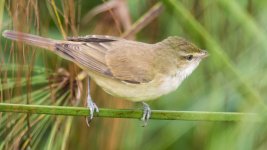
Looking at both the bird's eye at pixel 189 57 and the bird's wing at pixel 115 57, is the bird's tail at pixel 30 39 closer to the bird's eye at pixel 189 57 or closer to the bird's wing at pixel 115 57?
the bird's wing at pixel 115 57

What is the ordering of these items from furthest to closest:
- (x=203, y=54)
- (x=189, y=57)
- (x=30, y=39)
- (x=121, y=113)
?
(x=189, y=57), (x=203, y=54), (x=30, y=39), (x=121, y=113)

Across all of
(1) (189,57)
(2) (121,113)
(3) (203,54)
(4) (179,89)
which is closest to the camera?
(2) (121,113)

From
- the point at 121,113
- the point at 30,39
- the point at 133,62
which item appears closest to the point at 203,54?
the point at 133,62

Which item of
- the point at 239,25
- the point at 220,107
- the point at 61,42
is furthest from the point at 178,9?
the point at 61,42

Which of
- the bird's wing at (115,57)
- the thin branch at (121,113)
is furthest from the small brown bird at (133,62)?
the thin branch at (121,113)

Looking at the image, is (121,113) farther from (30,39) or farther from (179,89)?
(179,89)
